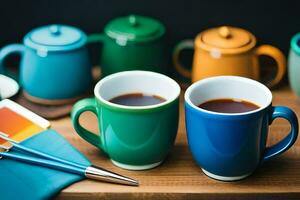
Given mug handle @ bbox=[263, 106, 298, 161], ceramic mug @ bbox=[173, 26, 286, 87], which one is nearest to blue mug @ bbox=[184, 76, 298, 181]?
mug handle @ bbox=[263, 106, 298, 161]

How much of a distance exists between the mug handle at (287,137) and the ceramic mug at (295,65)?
0.17m

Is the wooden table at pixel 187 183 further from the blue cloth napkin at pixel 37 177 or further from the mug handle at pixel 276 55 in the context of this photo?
the mug handle at pixel 276 55

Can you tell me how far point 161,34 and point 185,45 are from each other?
0.18 feet

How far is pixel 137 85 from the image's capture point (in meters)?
0.86

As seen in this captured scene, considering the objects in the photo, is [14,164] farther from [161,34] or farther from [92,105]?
[161,34]

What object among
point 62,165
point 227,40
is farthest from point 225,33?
→ point 62,165

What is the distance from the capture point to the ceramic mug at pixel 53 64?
934 millimetres

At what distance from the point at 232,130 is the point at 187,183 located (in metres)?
0.09

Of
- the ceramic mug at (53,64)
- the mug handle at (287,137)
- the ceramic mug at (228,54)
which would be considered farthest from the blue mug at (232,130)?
the ceramic mug at (53,64)

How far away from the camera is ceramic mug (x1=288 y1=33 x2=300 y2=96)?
0.93 m

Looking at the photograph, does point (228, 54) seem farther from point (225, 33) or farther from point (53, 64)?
point (53, 64)

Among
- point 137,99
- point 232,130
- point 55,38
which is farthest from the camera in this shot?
point 55,38

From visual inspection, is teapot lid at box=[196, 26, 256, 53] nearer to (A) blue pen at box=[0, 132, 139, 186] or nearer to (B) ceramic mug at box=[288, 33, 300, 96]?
(B) ceramic mug at box=[288, 33, 300, 96]

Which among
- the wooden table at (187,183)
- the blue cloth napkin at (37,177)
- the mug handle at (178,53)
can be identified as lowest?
the wooden table at (187,183)
